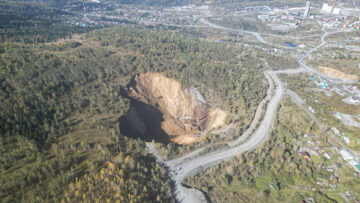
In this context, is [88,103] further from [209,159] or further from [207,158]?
[209,159]

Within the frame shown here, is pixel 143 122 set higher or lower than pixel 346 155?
lower

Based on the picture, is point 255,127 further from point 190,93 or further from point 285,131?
point 190,93

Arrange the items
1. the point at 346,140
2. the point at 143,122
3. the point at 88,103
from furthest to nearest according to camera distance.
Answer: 1. the point at 143,122
2. the point at 88,103
3. the point at 346,140

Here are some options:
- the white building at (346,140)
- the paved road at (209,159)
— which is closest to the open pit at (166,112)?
the paved road at (209,159)

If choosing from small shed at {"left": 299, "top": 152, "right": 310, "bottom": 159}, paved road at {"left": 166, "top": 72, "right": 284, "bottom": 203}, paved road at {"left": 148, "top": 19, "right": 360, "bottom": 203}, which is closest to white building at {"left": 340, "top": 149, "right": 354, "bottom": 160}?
small shed at {"left": 299, "top": 152, "right": 310, "bottom": 159}

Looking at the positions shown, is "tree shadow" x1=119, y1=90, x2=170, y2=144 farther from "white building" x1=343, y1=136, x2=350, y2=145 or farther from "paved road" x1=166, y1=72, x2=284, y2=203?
"white building" x1=343, y1=136, x2=350, y2=145

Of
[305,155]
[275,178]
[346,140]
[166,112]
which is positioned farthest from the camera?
[166,112]

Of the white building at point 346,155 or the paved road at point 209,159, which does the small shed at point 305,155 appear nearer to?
the white building at point 346,155

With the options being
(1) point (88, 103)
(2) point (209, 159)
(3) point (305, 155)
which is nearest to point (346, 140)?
(3) point (305, 155)

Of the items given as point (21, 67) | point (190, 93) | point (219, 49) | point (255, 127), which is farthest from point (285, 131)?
point (21, 67)
